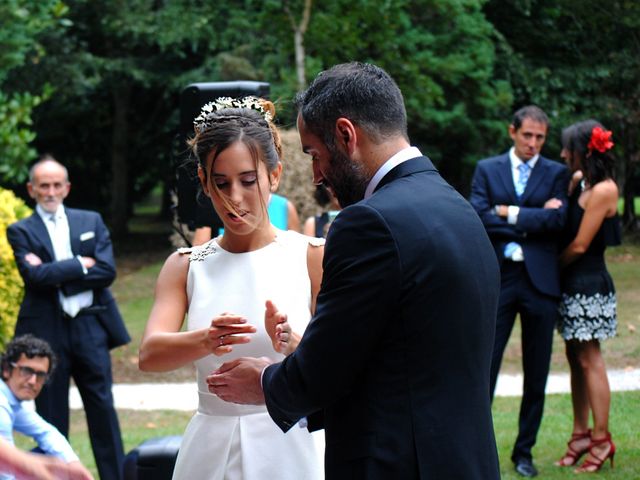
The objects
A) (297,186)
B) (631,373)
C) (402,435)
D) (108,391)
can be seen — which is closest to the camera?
(402,435)

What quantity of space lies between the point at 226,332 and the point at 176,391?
8642 millimetres

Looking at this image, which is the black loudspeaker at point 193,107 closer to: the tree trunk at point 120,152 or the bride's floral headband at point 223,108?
the bride's floral headband at point 223,108

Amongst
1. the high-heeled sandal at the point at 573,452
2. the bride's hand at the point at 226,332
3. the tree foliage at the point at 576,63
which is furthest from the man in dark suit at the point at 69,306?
the tree foliage at the point at 576,63

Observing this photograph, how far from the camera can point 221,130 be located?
358 cm

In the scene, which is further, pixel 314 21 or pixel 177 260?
pixel 314 21

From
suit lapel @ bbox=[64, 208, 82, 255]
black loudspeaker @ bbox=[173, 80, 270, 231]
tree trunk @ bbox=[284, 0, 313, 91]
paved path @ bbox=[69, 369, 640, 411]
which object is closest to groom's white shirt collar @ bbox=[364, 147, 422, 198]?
black loudspeaker @ bbox=[173, 80, 270, 231]

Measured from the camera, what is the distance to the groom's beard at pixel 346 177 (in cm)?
280

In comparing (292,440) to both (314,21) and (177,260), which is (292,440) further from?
(314,21)

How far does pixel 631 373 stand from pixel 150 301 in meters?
10.5

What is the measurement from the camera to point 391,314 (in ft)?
8.66

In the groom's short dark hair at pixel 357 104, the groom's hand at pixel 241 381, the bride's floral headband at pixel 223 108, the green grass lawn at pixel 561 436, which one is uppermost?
the groom's short dark hair at pixel 357 104

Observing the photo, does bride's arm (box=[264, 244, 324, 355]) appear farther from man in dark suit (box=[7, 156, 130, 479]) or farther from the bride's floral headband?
man in dark suit (box=[7, 156, 130, 479])

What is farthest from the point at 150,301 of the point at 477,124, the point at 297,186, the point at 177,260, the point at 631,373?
the point at 177,260

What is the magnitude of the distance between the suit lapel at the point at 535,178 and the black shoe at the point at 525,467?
5.97ft
